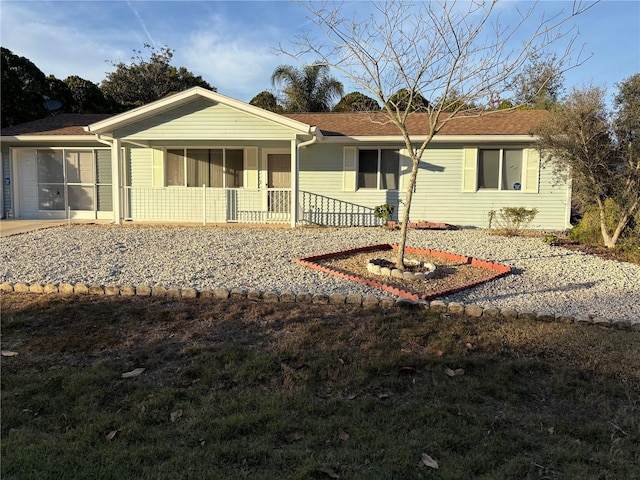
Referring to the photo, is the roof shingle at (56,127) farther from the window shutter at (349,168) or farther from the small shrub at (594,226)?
the small shrub at (594,226)

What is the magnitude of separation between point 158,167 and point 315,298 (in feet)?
31.4

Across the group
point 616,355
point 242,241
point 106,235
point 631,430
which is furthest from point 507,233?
point 106,235

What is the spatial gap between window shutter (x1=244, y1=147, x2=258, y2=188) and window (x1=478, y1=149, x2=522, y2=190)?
244 inches

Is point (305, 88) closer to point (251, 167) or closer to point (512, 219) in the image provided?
point (251, 167)

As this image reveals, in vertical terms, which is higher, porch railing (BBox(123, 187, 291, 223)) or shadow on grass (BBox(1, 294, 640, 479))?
porch railing (BBox(123, 187, 291, 223))

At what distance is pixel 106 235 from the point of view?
963 cm

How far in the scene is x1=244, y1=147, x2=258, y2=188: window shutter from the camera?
12.9 metres

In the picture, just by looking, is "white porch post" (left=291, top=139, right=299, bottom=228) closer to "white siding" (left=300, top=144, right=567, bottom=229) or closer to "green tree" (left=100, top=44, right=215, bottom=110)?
"white siding" (left=300, top=144, right=567, bottom=229)

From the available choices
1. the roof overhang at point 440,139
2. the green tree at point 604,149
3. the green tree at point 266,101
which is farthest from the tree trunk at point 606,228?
the green tree at point 266,101

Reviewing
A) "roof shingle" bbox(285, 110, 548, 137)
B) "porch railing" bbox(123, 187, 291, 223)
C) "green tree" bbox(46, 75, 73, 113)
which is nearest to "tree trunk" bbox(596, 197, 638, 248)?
"roof shingle" bbox(285, 110, 548, 137)

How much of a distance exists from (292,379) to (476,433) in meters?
1.29

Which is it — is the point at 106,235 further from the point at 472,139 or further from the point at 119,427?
the point at 472,139

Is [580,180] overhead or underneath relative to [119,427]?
overhead

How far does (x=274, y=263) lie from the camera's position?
7055mm
